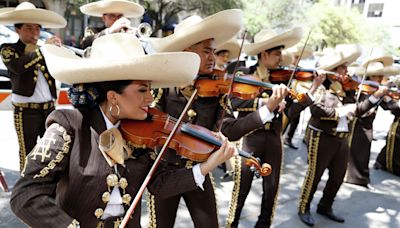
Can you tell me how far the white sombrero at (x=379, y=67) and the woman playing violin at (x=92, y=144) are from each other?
410 centimetres

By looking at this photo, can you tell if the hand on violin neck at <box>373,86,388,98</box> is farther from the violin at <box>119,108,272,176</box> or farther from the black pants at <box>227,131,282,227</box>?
the violin at <box>119,108,272,176</box>

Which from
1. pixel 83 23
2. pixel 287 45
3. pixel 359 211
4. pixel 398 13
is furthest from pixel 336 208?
pixel 398 13

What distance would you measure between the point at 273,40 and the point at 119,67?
213 centimetres

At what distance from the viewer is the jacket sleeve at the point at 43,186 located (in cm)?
148

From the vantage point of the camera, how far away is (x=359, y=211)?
448 cm

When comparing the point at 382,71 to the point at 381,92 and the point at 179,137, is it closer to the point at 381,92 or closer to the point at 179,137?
the point at 381,92

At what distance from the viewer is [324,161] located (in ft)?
12.8

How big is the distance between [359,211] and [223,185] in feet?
5.75

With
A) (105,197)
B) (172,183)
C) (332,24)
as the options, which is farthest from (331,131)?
(332,24)

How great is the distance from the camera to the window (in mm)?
49425

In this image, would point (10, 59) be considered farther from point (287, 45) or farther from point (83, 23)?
point (83, 23)

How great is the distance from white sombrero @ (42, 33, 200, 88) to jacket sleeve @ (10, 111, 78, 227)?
286 millimetres

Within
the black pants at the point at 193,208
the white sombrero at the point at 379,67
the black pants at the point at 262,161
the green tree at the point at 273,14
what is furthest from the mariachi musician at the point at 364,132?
the green tree at the point at 273,14

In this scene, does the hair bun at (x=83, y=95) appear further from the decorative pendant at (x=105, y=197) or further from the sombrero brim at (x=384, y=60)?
the sombrero brim at (x=384, y=60)
